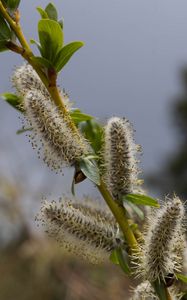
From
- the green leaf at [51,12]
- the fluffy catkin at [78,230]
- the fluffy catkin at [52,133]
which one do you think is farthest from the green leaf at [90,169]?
the green leaf at [51,12]

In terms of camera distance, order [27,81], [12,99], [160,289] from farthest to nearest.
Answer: [12,99] < [27,81] < [160,289]

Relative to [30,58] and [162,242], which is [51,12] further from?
[162,242]

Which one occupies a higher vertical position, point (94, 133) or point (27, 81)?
point (27, 81)

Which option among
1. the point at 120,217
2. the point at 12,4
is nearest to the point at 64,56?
the point at 12,4

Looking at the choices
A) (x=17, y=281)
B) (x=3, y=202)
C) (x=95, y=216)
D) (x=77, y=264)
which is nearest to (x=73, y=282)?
(x=77, y=264)

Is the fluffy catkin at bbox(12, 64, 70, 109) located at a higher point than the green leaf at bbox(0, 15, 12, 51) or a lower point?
lower

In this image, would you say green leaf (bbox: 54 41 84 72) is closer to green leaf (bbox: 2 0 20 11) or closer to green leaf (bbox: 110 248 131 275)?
green leaf (bbox: 2 0 20 11)

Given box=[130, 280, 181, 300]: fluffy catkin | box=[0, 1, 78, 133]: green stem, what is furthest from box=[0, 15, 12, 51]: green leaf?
box=[130, 280, 181, 300]: fluffy catkin
